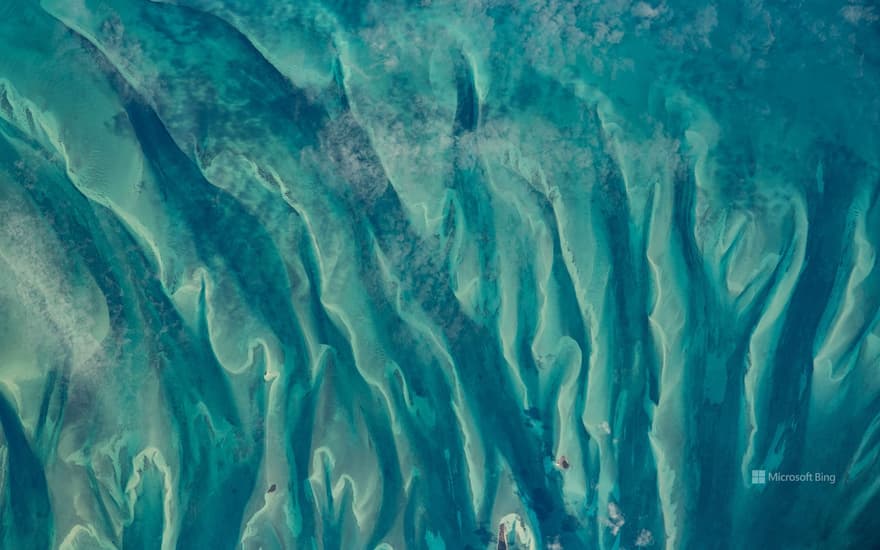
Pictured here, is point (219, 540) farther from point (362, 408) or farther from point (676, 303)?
point (676, 303)

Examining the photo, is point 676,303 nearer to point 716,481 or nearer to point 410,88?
point 716,481

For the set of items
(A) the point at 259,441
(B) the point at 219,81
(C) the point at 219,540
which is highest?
(B) the point at 219,81

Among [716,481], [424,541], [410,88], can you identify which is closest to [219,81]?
[410,88]

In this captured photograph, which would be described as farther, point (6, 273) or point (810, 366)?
point (810, 366)

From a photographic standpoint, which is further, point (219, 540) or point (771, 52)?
point (771, 52)

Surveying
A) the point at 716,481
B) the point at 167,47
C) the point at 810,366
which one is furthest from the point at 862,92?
the point at 167,47

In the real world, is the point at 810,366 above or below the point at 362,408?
above

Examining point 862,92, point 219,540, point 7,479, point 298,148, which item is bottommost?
point 219,540
